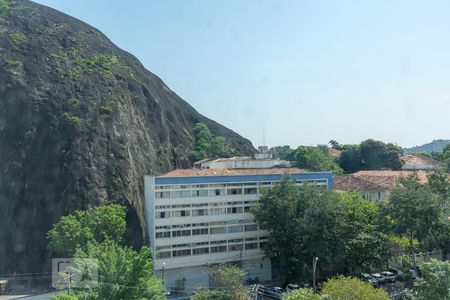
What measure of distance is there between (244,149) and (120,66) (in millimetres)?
28877

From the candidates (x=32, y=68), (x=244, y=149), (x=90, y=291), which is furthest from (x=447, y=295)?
(x=244, y=149)

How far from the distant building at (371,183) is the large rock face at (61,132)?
71.9 ft

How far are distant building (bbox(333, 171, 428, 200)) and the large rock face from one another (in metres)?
21.9

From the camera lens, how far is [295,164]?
6900 cm

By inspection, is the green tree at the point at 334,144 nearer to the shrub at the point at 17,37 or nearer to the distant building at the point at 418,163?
the distant building at the point at 418,163

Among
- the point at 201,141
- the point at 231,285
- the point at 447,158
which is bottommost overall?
the point at 231,285

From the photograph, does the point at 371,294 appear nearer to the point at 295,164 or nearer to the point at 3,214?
the point at 3,214

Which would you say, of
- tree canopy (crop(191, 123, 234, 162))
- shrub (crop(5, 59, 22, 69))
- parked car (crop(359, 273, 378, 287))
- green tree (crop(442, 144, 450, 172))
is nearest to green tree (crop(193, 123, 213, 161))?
tree canopy (crop(191, 123, 234, 162))

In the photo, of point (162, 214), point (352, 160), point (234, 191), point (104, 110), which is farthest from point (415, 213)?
point (352, 160)

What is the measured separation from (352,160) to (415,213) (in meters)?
40.4

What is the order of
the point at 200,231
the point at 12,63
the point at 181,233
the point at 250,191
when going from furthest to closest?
the point at 12,63 < the point at 250,191 < the point at 200,231 < the point at 181,233

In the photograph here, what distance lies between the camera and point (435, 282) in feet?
61.5

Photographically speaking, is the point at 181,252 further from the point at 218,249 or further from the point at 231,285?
the point at 231,285

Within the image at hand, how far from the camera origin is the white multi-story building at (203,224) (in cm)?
3228
